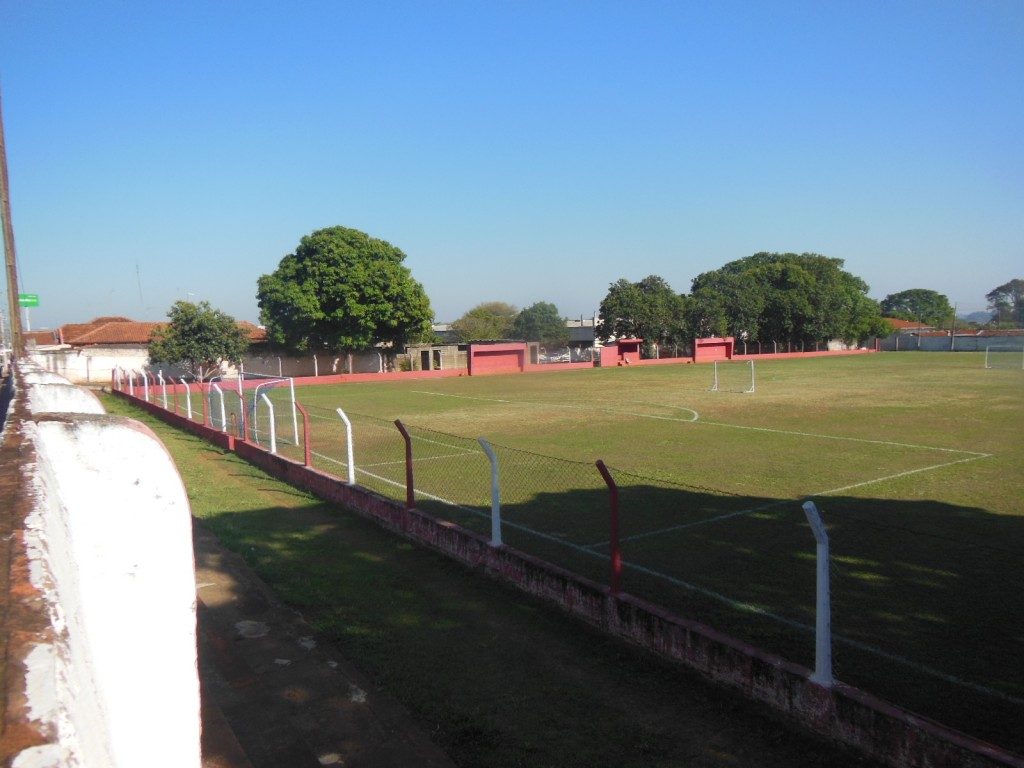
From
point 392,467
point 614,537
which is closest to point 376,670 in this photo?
point 614,537

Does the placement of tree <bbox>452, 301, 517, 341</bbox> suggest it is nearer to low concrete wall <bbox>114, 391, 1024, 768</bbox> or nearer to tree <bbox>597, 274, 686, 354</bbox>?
tree <bbox>597, 274, 686, 354</bbox>

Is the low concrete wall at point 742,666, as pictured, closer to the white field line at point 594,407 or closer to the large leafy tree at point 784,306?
the white field line at point 594,407

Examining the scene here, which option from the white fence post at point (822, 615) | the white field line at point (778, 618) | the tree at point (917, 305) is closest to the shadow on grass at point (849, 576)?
the white field line at point (778, 618)

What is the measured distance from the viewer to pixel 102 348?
4512 cm

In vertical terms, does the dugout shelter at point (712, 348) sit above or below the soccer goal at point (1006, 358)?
above

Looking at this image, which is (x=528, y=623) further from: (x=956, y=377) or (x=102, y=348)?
(x=102, y=348)

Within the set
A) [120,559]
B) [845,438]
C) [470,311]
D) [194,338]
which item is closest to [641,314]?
[194,338]

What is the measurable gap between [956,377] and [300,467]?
37.0m

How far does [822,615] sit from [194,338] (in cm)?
4081

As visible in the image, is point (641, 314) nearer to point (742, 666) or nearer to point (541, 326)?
point (541, 326)

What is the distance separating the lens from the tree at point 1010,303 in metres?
19.9

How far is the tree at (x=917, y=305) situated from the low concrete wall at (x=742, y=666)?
132262 mm

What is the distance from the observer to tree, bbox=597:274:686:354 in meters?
62.5

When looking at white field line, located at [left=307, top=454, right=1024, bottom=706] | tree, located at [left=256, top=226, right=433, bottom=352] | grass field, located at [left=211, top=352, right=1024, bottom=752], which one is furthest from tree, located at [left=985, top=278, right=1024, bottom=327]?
tree, located at [left=256, top=226, right=433, bottom=352]
